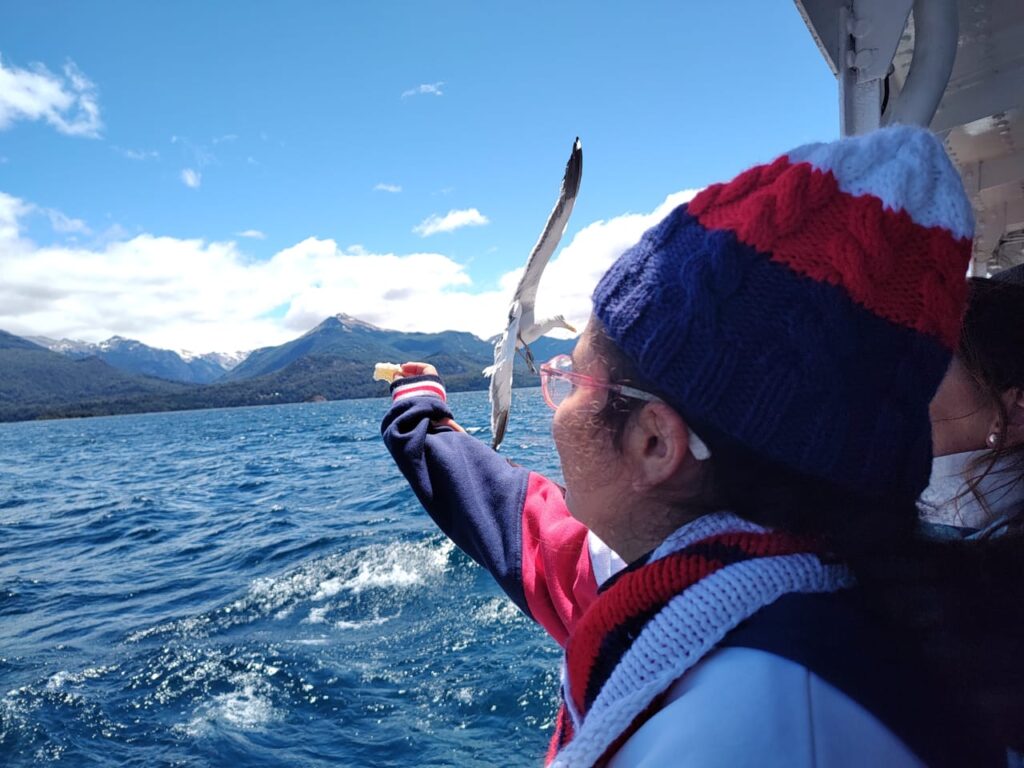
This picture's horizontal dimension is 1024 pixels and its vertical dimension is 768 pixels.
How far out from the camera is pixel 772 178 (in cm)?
81

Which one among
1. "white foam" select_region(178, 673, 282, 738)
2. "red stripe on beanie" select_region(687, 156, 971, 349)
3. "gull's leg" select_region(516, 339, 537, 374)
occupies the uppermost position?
"red stripe on beanie" select_region(687, 156, 971, 349)

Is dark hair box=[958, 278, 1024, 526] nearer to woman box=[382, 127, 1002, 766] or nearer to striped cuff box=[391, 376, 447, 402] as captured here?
woman box=[382, 127, 1002, 766]

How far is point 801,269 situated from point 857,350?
106 mm

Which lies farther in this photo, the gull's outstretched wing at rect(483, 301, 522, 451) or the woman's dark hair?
the gull's outstretched wing at rect(483, 301, 522, 451)

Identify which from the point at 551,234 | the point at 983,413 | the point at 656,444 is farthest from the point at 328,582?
the point at 656,444

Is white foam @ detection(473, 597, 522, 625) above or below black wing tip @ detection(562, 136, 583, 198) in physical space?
below

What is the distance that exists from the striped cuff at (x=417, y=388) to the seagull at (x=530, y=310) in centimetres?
42

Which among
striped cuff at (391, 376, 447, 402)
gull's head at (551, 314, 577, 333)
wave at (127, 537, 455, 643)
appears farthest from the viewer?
wave at (127, 537, 455, 643)

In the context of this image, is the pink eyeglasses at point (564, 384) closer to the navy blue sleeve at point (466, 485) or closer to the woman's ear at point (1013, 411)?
the navy blue sleeve at point (466, 485)

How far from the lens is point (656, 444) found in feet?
2.91

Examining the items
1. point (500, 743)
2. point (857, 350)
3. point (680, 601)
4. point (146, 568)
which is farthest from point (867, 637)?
point (146, 568)

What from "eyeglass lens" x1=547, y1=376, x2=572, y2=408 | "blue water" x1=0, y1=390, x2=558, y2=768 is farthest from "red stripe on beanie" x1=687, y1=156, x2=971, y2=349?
"blue water" x1=0, y1=390, x2=558, y2=768

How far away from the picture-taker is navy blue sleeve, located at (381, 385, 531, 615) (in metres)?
1.68

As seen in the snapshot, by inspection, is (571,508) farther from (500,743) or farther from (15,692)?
(15,692)
